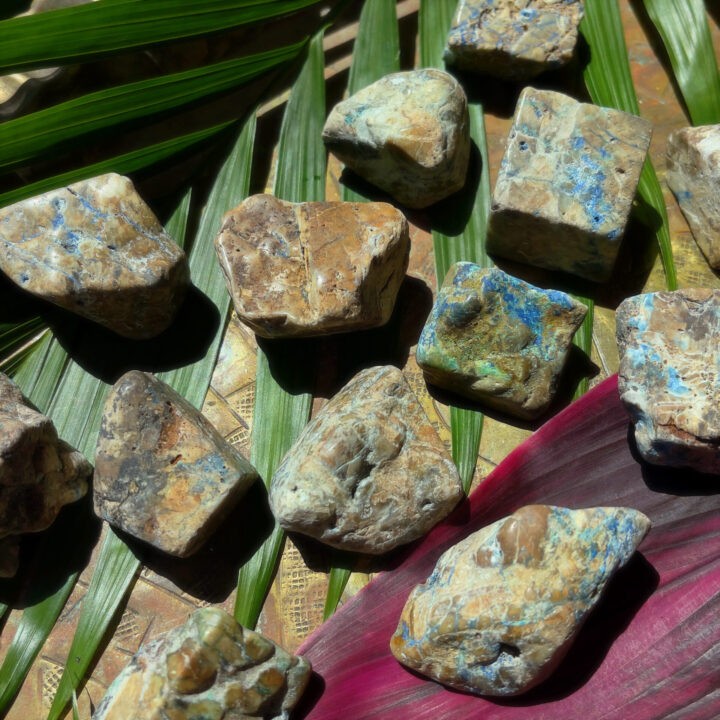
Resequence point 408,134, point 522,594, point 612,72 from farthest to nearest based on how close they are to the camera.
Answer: point 612,72, point 408,134, point 522,594

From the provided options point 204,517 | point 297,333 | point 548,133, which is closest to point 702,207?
point 548,133

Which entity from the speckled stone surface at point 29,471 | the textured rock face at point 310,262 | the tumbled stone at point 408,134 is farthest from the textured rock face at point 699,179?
the speckled stone surface at point 29,471

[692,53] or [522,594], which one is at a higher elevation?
[692,53]

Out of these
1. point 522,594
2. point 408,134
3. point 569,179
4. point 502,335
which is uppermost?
point 408,134

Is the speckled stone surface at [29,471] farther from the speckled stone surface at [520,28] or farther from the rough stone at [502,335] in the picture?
the speckled stone surface at [520,28]

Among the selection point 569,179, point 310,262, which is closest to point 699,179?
point 569,179

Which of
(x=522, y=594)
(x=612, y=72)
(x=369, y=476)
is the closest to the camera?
(x=522, y=594)

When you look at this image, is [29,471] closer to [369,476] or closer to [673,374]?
[369,476]
